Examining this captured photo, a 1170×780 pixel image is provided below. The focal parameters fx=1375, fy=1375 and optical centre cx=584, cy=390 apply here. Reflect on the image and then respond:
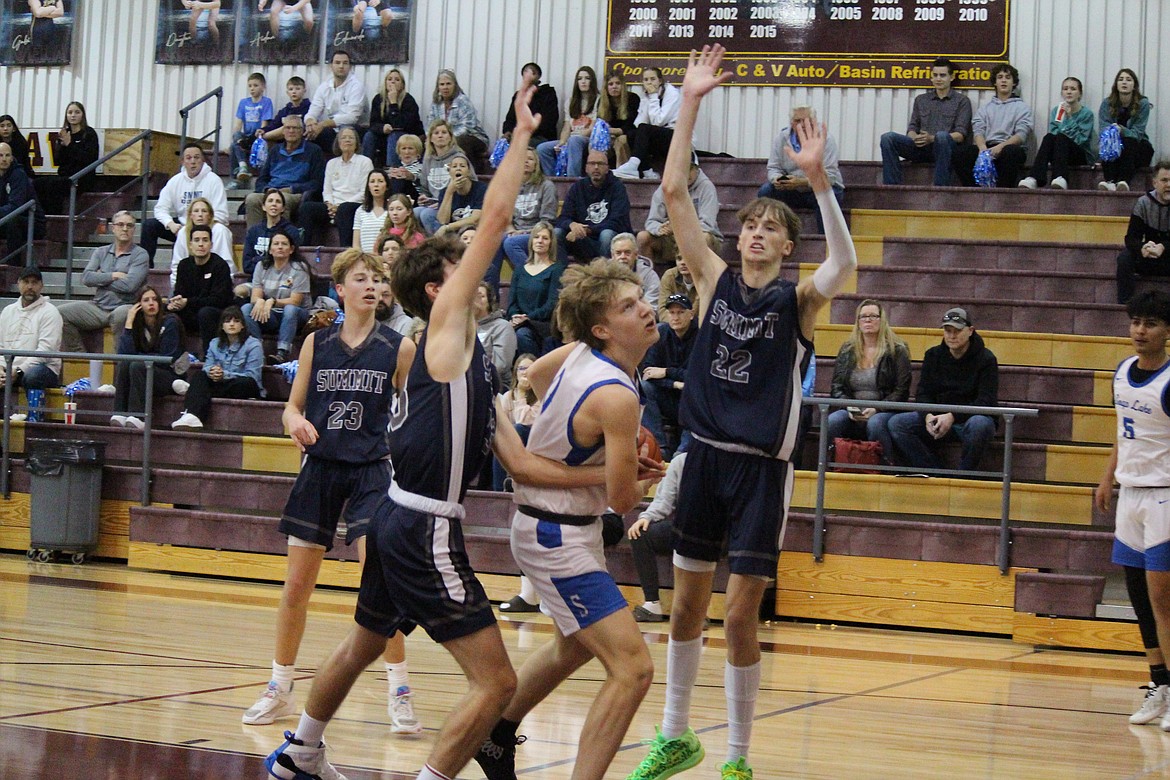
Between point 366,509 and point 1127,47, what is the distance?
33.6 feet

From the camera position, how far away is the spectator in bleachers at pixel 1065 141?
11914 mm

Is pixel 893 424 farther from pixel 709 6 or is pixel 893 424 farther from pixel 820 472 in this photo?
pixel 709 6

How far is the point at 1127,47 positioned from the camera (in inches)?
498

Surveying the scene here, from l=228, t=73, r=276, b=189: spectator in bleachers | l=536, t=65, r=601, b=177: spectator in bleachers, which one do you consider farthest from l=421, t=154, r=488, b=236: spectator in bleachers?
l=228, t=73, r=276, b=189: spectator in bleachers

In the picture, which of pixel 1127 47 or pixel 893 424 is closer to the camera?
pixel 893 424

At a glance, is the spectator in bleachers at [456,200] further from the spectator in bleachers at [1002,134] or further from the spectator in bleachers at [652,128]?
the spectator in bleachers at [1002,134]

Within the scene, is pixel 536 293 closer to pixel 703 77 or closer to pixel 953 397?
pixel 953 397

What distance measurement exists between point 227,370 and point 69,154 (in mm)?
4962

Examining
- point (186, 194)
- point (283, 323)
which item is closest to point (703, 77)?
point (283, 323)

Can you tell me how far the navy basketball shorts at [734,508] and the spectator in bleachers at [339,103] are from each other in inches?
407

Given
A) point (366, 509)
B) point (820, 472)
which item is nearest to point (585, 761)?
point (366, 509)

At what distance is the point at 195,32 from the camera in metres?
15.6

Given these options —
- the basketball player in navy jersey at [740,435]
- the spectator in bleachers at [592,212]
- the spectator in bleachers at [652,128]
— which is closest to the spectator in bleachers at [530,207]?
the spectator in bleachers at [592,212]

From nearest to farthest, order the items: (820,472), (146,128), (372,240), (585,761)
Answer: (585,761) < (820,472) < (372,240) < (146,128)
